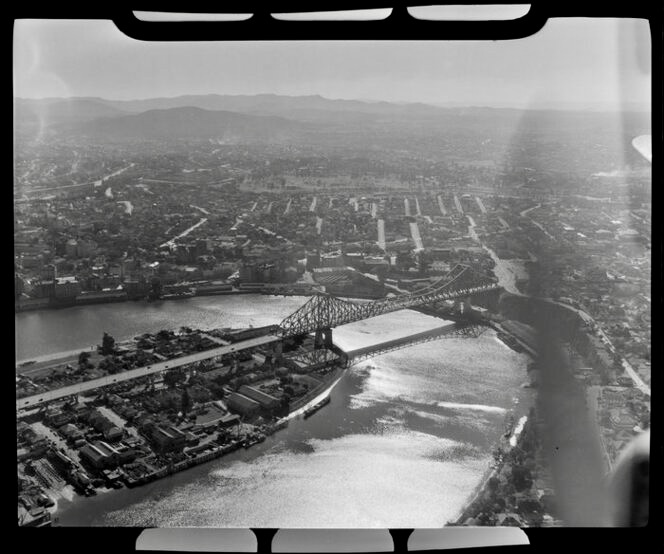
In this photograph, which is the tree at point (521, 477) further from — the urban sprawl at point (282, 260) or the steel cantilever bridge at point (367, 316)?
the steel cantilever bridge at point (367, 316)

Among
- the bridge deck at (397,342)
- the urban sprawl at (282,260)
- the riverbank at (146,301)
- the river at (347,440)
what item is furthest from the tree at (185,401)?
the bridge deck at (397,342)

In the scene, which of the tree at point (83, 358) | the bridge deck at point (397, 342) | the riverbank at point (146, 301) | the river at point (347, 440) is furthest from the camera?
the bridge deck at point (397, 342)

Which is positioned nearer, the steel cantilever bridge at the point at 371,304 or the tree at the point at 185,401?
the tree at the point at 185,401

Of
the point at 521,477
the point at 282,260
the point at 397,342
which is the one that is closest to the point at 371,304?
the point at 397,342

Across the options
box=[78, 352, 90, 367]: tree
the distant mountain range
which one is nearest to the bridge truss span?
the distant mountain range

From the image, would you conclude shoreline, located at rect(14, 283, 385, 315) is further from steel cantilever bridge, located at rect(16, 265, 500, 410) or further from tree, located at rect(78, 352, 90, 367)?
tree, located at rect(78, 352, 90, 367)

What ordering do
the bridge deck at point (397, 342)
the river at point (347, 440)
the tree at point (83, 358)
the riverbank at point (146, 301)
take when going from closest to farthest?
the river at point (347, 440), the riverbank at point (146, 301), the tree at point (83, 358), the bridge deck at point (397, 342)

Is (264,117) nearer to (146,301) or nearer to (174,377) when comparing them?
(146,301)
